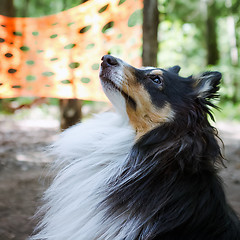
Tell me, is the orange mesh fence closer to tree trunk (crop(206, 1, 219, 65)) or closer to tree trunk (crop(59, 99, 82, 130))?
tree trunk (crop(59, 99, 82, 130))

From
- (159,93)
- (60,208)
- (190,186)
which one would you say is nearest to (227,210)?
(190,186)

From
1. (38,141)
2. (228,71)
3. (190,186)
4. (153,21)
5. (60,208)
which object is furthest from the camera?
(228,71)

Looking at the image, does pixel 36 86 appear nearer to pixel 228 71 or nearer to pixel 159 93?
pixel 159 93

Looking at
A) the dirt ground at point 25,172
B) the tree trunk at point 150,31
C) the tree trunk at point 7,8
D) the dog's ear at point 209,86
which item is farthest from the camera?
the tree trunk at point 7,8

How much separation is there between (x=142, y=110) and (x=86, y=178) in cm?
66

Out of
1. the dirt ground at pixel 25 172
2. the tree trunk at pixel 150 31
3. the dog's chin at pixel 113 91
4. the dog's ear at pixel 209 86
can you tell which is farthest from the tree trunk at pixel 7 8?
the dog's ear at pixel 209 86

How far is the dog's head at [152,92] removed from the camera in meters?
2.36

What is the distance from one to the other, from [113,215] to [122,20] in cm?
306

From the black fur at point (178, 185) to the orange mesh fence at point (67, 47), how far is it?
231 centimetres

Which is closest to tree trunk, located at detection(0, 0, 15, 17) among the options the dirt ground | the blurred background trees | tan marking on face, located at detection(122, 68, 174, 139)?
the blurred background trees

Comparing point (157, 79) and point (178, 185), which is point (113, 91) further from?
point (178, 185)

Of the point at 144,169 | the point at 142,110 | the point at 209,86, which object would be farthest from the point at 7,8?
the point at 144,169

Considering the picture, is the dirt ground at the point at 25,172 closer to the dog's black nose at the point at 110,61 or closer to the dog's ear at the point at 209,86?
the dog's ear at the point at 209,86

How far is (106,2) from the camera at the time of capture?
4.43 m
